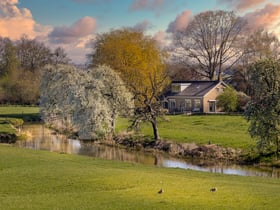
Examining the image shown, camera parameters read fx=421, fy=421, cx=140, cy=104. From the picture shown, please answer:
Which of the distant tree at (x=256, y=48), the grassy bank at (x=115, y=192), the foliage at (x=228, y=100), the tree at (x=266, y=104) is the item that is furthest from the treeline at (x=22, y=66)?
the grassy bank at (x=115, y=192)

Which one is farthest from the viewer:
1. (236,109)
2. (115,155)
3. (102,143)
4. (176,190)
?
(236,109)

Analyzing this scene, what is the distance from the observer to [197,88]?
83062 millimetres

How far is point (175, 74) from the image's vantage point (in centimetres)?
9556

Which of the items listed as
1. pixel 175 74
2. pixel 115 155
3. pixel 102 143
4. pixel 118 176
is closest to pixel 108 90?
pixel 102 143

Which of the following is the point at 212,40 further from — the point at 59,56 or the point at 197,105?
the point at 59,56

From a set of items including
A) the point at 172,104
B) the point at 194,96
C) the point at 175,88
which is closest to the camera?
the point at 194,96

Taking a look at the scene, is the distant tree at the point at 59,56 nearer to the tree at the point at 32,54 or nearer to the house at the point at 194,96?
the tree at the point at 32,54

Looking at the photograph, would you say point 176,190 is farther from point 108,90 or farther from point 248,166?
point 108,90

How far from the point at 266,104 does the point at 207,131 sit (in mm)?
17315

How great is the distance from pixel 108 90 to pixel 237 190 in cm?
3304

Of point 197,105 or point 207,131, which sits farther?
point 197,105

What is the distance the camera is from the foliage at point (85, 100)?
45.7 metres

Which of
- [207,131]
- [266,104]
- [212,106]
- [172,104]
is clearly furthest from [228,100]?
[266,104]

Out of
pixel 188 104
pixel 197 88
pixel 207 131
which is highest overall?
pixel 197 88
